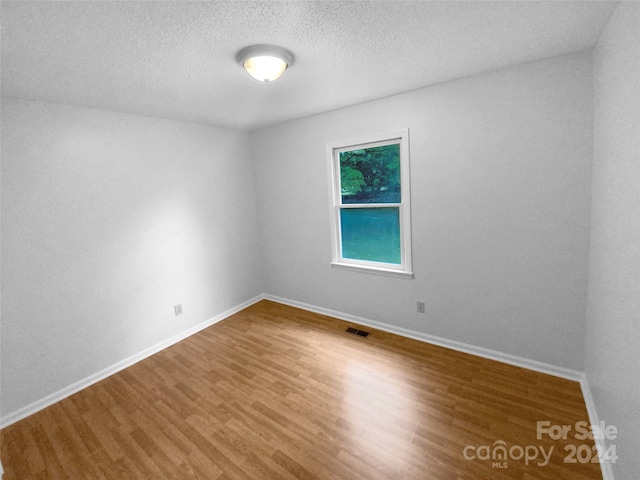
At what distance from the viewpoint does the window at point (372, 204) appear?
294 cm

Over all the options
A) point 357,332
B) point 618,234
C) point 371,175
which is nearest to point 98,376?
point 357,332

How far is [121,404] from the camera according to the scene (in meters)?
2.32

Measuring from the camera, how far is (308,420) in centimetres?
202

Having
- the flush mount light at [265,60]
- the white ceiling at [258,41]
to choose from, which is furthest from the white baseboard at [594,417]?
the flush mount light at [265,60]

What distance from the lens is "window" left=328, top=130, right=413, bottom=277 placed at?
294 centimetres

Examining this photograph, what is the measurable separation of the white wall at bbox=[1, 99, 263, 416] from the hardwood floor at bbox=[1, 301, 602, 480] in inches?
17.2

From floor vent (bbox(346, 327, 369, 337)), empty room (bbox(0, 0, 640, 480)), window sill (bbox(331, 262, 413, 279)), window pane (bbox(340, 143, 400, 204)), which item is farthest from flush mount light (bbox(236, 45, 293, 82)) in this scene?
floor vent (bbox(346, 327, 369, 337))

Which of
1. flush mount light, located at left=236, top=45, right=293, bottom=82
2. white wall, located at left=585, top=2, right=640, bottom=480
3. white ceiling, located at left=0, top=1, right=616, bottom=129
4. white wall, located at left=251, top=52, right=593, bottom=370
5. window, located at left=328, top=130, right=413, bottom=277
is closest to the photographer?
white wall, located at left=585, top=2, right=640, bottom=480

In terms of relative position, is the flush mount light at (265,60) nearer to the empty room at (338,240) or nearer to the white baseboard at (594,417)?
the empty room at (338,240)

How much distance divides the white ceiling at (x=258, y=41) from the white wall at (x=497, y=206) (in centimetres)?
25

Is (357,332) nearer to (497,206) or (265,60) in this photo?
(497,206)

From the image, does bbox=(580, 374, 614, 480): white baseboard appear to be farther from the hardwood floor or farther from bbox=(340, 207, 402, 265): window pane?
bbox=(340, 207, 402, 265): window pane

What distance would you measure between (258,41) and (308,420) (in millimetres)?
2561

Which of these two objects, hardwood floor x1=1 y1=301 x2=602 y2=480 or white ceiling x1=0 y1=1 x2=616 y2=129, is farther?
hardwood floor x1=1 y1=301 x2=602 y2=480
